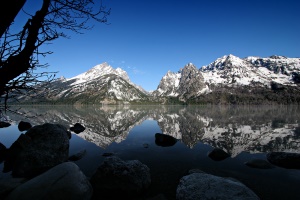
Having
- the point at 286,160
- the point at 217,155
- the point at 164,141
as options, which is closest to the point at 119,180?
the point at 217,155

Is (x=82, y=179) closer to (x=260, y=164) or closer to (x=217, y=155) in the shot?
(x=217, y=155)

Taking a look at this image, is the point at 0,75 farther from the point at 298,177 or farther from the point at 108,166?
the point at 298,177

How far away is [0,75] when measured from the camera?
6324mm

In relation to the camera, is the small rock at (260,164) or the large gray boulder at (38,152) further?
the small rock at (260,164)

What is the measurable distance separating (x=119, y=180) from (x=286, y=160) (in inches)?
639

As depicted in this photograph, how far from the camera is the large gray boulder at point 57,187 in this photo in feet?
35.7

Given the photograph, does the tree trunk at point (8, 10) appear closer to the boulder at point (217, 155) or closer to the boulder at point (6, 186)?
the boulder at point (6, 186)

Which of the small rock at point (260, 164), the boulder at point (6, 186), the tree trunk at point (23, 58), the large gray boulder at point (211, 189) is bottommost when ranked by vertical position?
the small rock at point (260, 164)

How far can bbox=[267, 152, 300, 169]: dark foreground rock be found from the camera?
1927cm

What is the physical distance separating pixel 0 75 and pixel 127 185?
10246 millimetres

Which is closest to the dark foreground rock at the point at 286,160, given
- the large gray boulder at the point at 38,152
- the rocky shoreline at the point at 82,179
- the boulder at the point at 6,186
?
the rocky shoreline at the point at 82,179

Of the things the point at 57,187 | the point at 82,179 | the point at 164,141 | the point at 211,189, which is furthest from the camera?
the point at 164,141

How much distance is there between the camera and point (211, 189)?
38.4 feet

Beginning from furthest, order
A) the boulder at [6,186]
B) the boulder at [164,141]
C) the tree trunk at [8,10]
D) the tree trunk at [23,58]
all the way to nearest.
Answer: the boulder at [164,141] → the boulder at [6,186] → the tree trunk at [23,58] → the tree trunk at [8,10]
